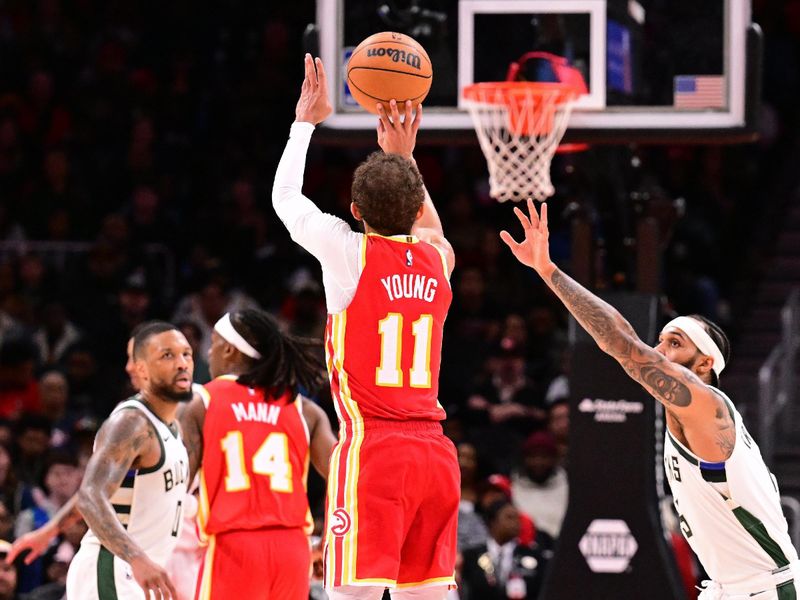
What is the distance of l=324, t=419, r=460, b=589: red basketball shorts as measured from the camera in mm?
4977

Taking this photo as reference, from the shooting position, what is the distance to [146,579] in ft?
17.8

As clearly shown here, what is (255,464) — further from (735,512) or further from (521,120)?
(521,120)

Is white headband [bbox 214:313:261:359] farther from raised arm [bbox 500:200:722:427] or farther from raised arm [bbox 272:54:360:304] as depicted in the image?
raised arm [bbox 500:200:722:427]

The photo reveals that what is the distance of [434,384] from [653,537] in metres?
3.60

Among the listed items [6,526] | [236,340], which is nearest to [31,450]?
[6,526]

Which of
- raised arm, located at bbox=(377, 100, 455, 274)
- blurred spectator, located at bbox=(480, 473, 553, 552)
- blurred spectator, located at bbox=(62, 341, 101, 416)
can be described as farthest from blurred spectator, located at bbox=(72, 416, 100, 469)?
raised arm, located at bbox=(377, 100, 455, 274)

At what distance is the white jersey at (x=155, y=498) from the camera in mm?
6129

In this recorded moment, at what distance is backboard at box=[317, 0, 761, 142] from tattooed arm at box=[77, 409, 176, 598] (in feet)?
8.08

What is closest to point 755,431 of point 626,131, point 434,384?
point 626,131

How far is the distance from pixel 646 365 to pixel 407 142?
3.86 feet

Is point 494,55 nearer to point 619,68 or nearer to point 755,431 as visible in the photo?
point 619,68

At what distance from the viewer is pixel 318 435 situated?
6.88m

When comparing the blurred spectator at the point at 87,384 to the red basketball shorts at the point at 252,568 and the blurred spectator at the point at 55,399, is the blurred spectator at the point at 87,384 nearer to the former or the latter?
the blurred spectator at the point at 55,399

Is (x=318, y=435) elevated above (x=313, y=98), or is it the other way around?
(x=313, y=98)
